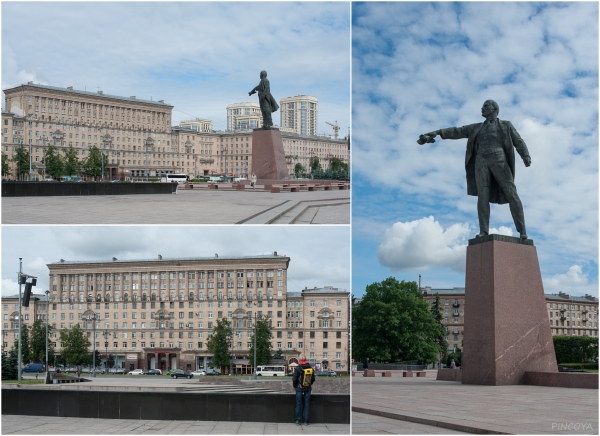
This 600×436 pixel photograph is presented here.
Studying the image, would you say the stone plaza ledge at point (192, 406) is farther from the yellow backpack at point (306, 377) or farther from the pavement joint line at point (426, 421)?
the pavement joint line at point (426, 421)

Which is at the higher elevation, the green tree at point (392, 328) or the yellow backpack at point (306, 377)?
the yellow backpack at point (306, 377)

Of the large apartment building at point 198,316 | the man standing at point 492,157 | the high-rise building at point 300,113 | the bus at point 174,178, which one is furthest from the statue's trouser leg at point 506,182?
the high-rise building at point 300,113

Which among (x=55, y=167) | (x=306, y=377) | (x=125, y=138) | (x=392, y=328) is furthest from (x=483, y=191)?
(x=125, y=138)

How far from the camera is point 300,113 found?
158500 mm

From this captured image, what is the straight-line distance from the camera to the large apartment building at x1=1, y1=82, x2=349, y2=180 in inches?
3903

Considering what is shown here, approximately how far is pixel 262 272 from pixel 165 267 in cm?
1080

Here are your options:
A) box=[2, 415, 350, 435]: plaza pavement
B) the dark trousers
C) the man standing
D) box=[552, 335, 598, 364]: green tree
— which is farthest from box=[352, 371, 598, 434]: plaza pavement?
box=[552, 335, 598, 364]: green tree

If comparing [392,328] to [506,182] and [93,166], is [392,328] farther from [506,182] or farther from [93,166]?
[93,166]

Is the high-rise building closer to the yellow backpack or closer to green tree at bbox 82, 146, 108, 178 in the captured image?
green tree at bbox 82, 146, 108, 178

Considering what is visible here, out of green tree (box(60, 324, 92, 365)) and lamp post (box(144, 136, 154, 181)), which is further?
lamp post (box(144, 136, 154, 181))

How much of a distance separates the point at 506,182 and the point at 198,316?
62287 mm

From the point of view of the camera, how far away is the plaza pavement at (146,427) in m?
8.27

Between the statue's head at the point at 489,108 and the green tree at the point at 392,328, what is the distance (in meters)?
27.2

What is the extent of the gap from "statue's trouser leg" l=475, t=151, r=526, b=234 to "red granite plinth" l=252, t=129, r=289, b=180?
54.5 feet
